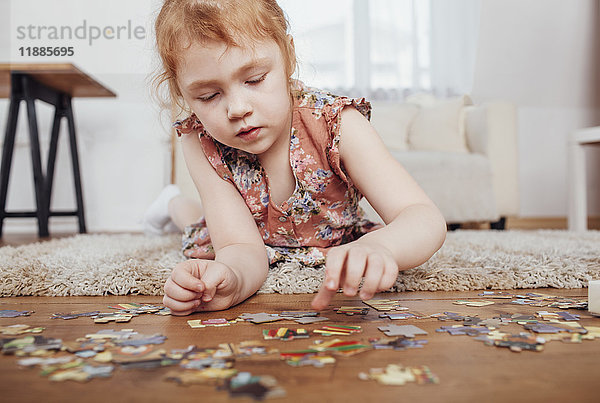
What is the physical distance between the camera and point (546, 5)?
13.1ft

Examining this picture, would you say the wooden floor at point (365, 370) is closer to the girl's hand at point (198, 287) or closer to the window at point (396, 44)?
the girl's hand at point (198, 287)

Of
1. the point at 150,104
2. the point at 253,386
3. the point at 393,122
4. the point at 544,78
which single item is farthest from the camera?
the point at 544,78

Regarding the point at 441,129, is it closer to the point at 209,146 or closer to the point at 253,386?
the point at 209,146

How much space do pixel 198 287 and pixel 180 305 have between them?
43 mm

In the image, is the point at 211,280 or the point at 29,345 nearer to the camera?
the point at 29,345

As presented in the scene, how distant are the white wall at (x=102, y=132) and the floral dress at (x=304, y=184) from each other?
2.43 m

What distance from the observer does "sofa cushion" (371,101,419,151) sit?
10.4 feet

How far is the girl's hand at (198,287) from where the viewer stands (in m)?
0.77

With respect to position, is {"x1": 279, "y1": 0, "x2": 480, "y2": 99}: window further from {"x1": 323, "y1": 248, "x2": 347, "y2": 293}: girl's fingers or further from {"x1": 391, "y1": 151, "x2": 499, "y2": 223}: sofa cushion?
{"x1": 323, "y1": 248, "x2": 347, "y2": 293}: girl's fingers

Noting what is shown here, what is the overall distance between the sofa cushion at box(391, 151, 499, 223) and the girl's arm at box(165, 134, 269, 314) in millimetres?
1682

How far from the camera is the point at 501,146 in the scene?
2883 millimetres

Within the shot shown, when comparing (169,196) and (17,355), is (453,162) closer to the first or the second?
(169,196)

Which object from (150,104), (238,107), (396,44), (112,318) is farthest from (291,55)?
(396,44)

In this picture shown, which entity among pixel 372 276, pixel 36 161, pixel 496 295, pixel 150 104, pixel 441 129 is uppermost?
pixel 150 104
